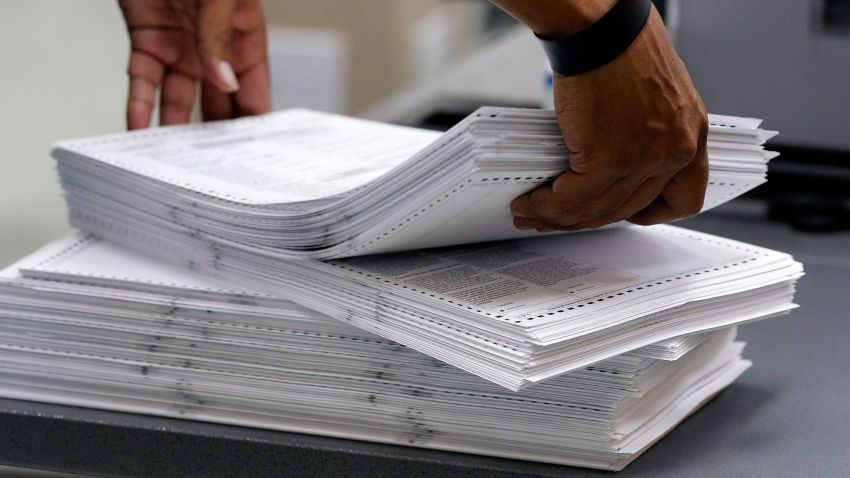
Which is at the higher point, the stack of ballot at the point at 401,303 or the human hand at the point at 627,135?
the human hand at the point at 627,135

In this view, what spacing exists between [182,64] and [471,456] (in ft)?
1.96

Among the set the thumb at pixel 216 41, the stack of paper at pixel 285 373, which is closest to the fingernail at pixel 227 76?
the thumb at pixel 216 41

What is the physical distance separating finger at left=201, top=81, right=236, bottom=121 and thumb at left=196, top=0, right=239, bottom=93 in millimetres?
58

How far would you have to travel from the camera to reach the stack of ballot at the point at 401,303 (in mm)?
551

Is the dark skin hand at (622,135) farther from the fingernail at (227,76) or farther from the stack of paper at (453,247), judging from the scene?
the fingernail at (227,76)

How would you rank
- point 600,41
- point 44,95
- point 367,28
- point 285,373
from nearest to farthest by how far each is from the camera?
1. point 600,41
2. point 285,373
3. point 44,95
4. point 367,28

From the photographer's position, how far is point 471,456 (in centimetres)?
59

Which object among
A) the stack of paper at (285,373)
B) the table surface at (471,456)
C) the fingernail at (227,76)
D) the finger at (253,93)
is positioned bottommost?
the table surface at (471,456)

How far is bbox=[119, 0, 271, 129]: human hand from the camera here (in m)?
0.99

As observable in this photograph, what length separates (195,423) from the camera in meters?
0.65

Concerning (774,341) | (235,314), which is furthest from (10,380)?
(774,341)

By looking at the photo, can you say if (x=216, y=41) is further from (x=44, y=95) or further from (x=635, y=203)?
(x=635, y=203)

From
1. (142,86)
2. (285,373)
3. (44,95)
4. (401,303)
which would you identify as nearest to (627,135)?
(401,303)

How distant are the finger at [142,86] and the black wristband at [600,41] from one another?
553 millimetres
